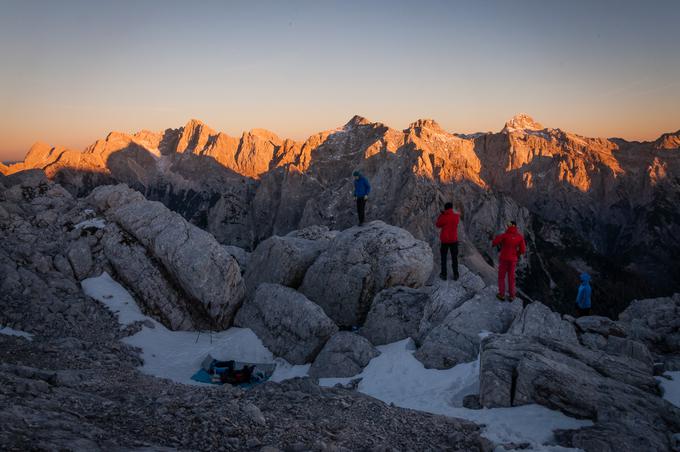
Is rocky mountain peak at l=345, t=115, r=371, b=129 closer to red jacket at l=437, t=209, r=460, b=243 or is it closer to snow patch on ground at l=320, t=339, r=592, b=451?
red jacket at l=437, t=209, r=460, b=243

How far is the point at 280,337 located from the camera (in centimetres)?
1828

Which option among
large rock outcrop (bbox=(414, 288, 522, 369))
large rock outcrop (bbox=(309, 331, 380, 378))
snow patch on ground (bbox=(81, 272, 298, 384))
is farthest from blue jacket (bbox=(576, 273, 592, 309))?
snow patch on ground (bbox=(81, 272, 298, 384))

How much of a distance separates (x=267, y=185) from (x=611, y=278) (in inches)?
4532

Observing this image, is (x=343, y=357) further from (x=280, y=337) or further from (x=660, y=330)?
(x=660, y=330)

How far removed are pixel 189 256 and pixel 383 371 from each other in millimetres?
10751

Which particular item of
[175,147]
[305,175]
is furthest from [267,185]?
[175,147]

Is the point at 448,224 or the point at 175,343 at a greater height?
the point at 448,224

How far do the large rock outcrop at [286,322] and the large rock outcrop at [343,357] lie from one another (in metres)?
0.87

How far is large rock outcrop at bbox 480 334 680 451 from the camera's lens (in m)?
8.52

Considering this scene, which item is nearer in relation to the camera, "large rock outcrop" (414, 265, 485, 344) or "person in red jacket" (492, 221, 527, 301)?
"person in red jacket" (492, 221, 527, 301)

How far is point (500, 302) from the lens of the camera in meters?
16.9

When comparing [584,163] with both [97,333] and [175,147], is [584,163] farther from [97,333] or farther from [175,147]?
[97,333]

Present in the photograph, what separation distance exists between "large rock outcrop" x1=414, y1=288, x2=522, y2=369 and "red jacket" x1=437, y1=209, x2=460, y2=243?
2808mm

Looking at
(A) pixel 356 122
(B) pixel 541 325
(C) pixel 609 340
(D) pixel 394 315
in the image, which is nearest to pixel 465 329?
(B) pixel 541 325
